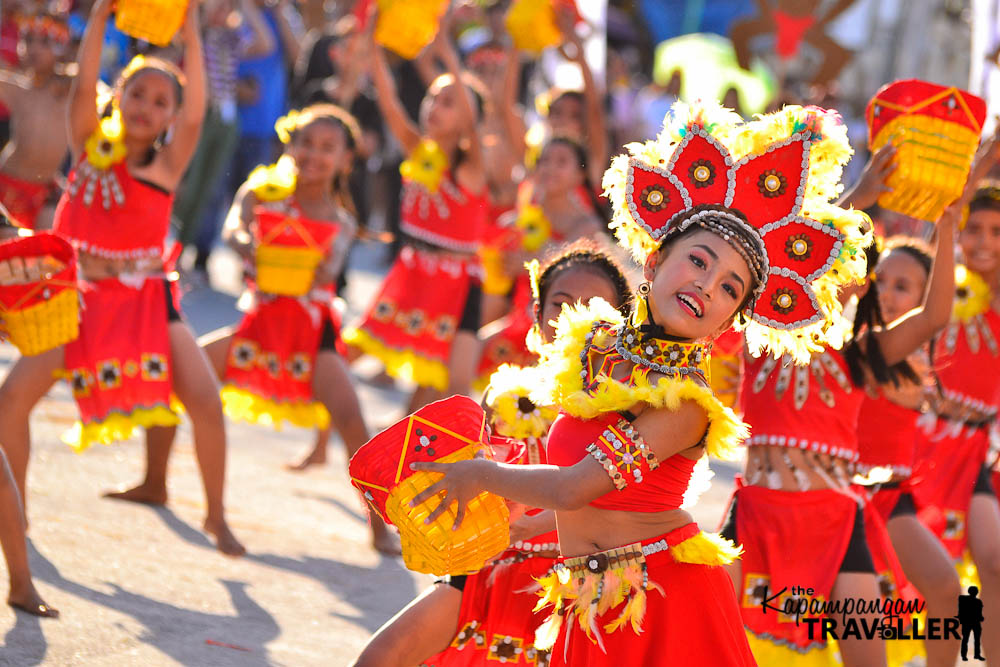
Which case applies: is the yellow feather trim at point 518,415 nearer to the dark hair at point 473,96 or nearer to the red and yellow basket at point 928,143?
the red and yellow basket at point 928,143

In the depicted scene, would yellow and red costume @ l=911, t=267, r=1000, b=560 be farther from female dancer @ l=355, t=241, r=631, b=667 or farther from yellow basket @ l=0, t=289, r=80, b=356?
yellow basket @ l=0, t=289, r=80, b=356

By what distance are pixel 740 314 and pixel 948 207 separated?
4.71 feet

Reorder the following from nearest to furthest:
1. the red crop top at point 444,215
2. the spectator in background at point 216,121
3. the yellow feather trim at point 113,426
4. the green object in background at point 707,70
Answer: the yellow feather trim at point 113,426 < the red crop top at point 444,215 < the spectator in background at point 216,121 < the green object in background at point 707,70

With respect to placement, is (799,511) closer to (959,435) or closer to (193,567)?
(959,435)

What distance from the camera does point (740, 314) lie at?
10.9 feet

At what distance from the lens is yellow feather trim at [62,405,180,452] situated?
17.8ft

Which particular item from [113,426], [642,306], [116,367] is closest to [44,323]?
[116,367]

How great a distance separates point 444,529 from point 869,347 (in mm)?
2237

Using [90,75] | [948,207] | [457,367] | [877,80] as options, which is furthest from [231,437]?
[877,80]

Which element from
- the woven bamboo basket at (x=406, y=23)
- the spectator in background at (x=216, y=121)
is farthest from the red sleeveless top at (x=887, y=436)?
the spectator in background at (x=216, y=121)

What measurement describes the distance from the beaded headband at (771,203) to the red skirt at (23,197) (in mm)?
5192

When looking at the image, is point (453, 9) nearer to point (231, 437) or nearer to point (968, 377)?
point (231, 437)

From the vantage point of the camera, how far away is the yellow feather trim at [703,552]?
3209mm

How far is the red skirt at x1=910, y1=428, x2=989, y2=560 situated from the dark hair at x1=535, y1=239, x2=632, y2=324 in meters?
1.68
